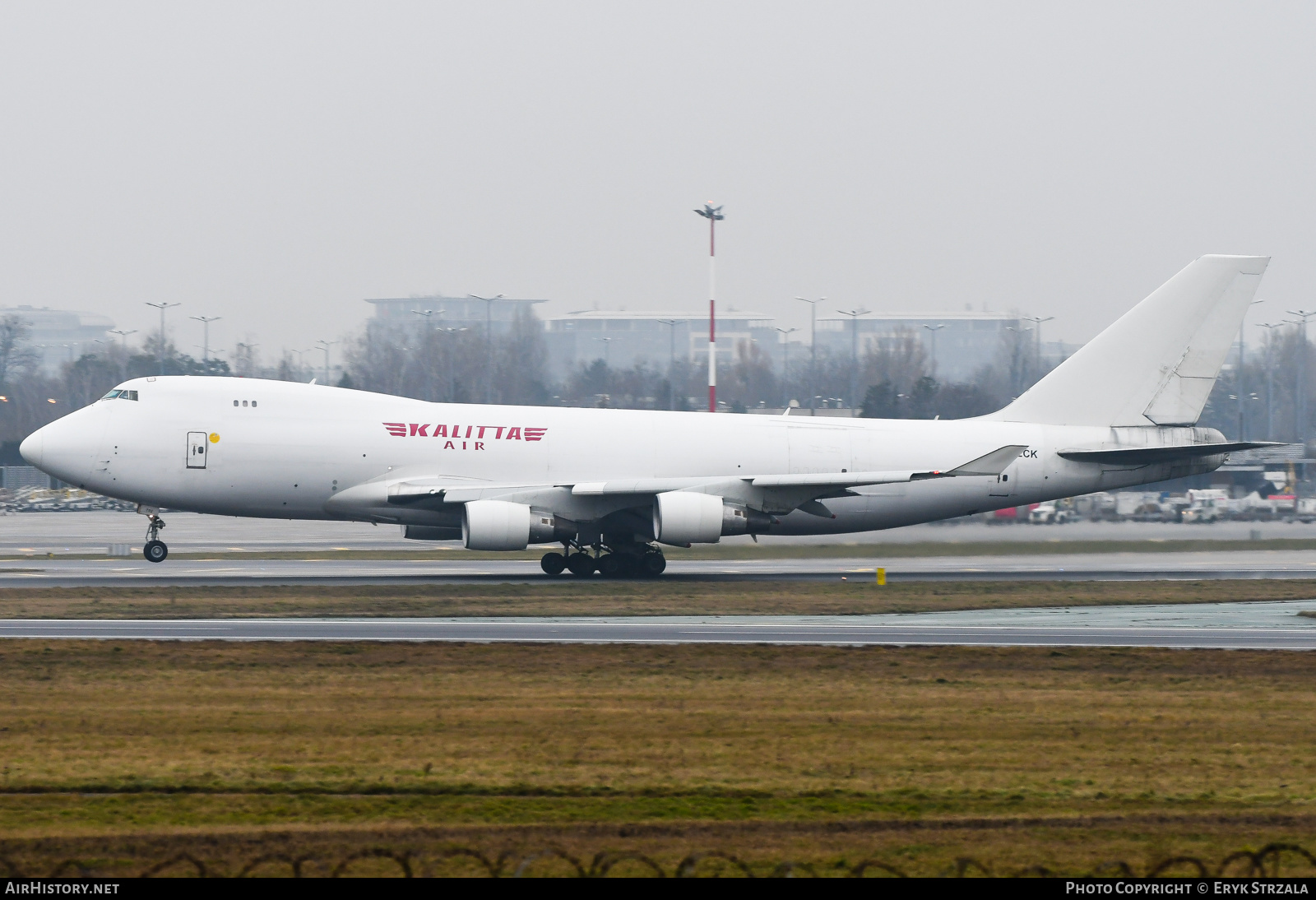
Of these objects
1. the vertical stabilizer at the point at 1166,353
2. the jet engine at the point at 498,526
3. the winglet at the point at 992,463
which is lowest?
the jet engine at the point at 498,526

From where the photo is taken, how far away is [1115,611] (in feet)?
90.6

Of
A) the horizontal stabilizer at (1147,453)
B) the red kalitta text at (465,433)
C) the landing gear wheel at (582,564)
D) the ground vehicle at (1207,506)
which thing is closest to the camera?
the red kalitta text at (465,433)

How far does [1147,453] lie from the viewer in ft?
120

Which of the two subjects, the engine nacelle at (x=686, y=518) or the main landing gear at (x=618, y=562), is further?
the main landing gear at (x=618, y=562)

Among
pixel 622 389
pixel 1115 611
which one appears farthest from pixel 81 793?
pixel 622 389

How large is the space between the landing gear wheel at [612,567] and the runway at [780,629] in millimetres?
9213

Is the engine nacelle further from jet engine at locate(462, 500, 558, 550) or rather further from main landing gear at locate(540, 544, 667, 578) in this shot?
jet engine at locate(462, 500, 558, 550)

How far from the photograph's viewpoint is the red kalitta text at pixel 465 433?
112ft

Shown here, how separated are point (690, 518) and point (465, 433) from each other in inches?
239

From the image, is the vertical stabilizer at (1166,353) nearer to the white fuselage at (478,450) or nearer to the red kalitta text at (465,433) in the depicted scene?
the white fuselage at (478,450)

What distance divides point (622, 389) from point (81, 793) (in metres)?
96.8

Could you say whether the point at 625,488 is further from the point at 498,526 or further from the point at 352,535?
the point at 352,535

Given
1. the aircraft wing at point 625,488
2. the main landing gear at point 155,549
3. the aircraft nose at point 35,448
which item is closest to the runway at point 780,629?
the aircraft wing at point 625,488
